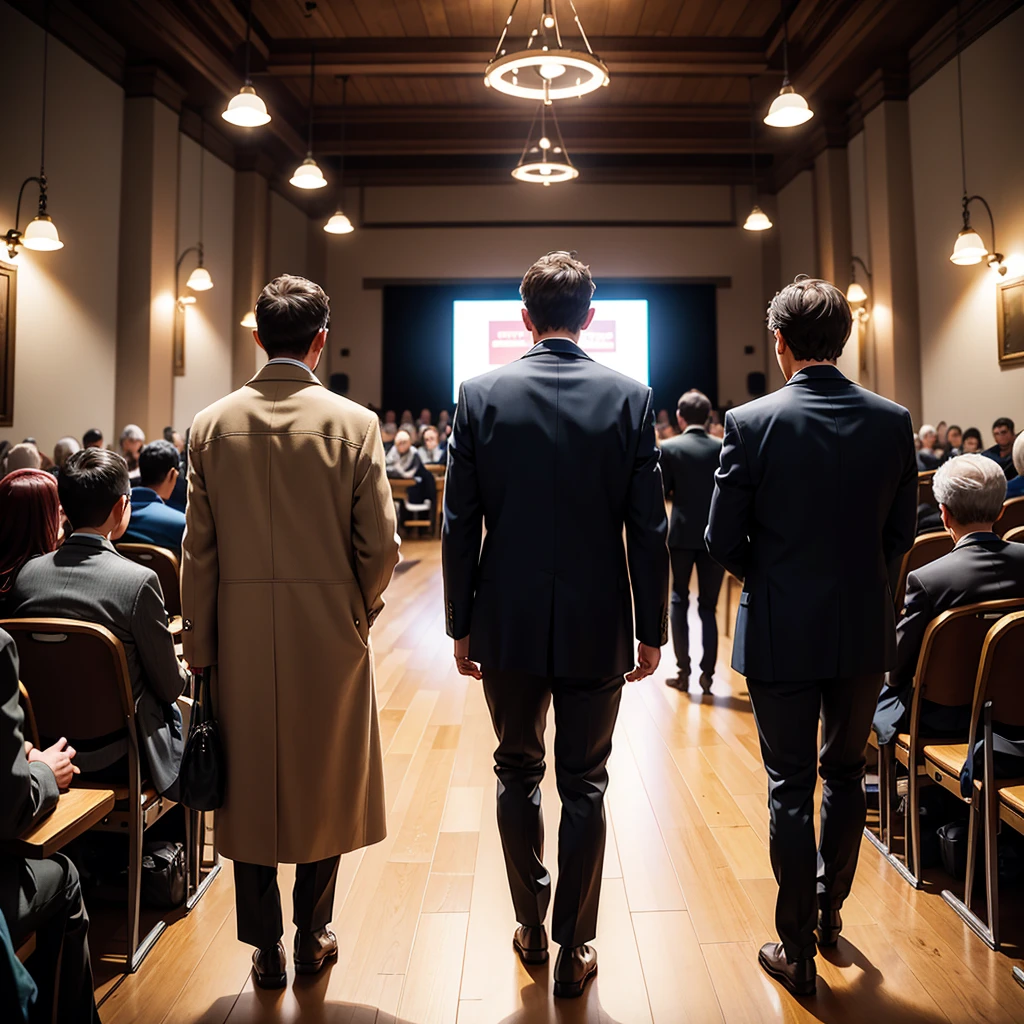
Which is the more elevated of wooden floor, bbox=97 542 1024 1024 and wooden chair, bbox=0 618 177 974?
wooden chair, bbox=0 618 177 974

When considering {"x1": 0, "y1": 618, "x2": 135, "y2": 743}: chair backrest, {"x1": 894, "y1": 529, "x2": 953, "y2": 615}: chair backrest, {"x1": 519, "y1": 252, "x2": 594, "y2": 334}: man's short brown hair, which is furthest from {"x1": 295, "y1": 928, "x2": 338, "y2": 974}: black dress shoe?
{"x1": 894, "y1": 529, "x2": 953, "y2": 615}: chair backrest

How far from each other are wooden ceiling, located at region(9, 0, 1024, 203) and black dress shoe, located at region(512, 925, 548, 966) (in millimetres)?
8054

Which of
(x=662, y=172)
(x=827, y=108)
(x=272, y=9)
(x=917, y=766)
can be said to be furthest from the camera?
(x=662, y=172)

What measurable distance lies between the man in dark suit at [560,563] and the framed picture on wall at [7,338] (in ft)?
21.5

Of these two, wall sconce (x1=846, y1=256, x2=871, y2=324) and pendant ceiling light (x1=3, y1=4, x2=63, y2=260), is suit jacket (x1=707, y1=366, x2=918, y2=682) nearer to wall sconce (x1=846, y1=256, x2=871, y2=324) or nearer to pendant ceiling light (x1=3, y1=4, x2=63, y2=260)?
pendant ceiling light (x1=3, y1=4, x2=63, y2=260)

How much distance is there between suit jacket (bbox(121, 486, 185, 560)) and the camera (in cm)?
307

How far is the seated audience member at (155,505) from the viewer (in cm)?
307

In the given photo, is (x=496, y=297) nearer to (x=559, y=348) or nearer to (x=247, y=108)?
(x=247, y=108)

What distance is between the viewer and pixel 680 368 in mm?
14273

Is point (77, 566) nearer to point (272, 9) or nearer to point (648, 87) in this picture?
point (272, 9)

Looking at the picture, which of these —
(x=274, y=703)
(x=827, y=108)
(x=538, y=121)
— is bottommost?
(x=274, y=703)

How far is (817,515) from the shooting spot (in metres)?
1.77

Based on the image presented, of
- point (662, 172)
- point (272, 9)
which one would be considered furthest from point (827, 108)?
point (272, 9)

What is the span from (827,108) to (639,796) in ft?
32.2
